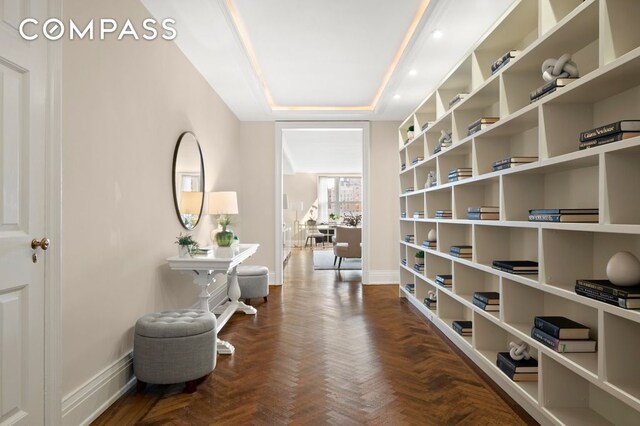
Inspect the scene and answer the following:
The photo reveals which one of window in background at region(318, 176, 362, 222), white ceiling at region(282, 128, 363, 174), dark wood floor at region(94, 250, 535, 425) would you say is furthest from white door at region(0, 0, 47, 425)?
window in background at region(318, 176, 362, 222)

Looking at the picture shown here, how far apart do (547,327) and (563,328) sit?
0.11 meters

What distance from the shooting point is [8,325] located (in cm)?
158

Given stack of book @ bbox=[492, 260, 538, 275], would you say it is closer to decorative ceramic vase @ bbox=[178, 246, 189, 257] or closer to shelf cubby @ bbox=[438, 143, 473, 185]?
shelf cubby @ bbox=[438, 143, 473, 185]

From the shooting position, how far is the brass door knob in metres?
1.72

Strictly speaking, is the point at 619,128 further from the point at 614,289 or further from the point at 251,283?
the point at 251,283

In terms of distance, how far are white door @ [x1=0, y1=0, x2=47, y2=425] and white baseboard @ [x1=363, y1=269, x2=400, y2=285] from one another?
194 inches

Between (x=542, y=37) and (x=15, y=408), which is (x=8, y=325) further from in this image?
(x=542, y=37)

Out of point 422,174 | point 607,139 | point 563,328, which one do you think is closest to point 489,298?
point 563,328

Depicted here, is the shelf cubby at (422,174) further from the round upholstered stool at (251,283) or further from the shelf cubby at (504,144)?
the round upholstered stool at (251,283)

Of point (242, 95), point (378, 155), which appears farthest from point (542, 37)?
point (378, 155)

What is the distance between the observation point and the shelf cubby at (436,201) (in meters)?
4.13

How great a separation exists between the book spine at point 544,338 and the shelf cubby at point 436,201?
206cm

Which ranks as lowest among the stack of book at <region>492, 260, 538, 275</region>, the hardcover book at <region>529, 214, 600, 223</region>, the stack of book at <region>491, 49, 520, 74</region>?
the stack of book at <region>492, 260, 538, 275</region>

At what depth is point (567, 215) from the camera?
1.92 meters
